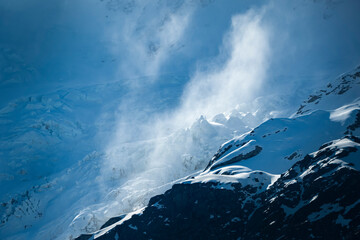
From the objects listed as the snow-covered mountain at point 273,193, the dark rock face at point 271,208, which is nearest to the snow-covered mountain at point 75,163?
the snow-covered mountain at point 273,193

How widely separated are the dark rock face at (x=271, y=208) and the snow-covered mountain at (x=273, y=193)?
155 millimetres

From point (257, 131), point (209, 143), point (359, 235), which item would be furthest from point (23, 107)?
point (359, 235)

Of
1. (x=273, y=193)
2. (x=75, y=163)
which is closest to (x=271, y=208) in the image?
(x=273, y=193)

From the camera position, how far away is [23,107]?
17962 centimetres

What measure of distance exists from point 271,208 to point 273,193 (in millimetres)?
4273

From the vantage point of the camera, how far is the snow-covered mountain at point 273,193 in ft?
149

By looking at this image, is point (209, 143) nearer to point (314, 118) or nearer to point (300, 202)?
point (314, 118)

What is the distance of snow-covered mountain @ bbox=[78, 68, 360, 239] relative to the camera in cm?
4541

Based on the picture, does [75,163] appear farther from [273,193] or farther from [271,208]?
[271,208]

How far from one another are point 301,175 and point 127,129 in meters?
147

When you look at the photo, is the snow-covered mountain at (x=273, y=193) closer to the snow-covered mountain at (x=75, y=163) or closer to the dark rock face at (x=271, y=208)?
the dark rock face at (x=271, y=208)

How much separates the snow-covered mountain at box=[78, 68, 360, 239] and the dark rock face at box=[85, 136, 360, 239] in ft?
0.51

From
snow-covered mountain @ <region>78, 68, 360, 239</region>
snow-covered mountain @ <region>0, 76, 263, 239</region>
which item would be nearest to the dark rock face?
snow-covered mountain @ <region>78, 68, 360, 239</region>

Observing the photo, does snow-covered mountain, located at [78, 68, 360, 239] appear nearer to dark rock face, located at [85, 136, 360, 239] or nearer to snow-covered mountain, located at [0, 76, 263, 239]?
dark rock face, located at [85, 136, 360, 239]
